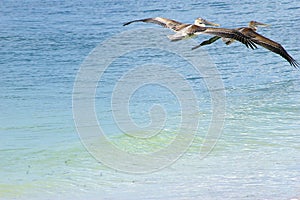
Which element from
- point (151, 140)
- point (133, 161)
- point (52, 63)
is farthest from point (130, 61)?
point (133, 161)

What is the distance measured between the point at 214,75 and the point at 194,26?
6901 mm

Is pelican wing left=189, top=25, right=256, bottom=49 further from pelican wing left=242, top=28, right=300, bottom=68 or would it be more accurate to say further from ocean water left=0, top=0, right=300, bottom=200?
ocean water left=0, top=0, right=300, bottom=200

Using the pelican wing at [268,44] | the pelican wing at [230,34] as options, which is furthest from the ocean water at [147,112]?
the pelican wing at [230,34]

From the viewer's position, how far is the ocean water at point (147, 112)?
9102 mm

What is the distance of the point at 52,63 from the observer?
1677 centimetres

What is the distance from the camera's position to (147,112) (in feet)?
41.7

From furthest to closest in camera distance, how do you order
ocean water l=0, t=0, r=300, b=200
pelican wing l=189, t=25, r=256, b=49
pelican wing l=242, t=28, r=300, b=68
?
ocean water l=0, t=0, r=300, b=200
pelican wing l=242, t=28, r=300, b=68
pelican wing l=189, t=25, r=256, b=49

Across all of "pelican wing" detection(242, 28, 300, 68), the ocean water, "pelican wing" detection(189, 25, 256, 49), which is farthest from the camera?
the ocean water

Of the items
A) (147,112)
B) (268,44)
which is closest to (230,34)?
(268,44)

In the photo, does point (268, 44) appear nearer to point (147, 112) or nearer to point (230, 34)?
point (230, 34)

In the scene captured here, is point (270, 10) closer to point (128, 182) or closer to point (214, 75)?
point (214, 75)

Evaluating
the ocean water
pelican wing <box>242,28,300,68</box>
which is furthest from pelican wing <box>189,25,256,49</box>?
the ocean water

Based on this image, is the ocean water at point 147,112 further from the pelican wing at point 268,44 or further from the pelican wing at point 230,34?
the pelican wing at point 230,34

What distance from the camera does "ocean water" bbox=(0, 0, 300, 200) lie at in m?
9.10
